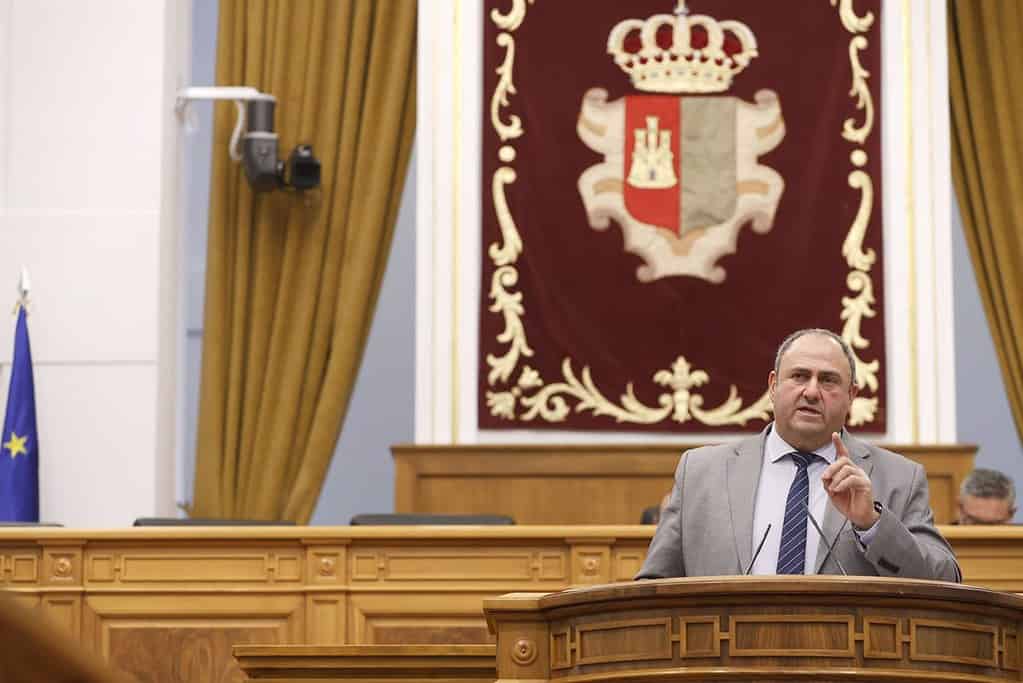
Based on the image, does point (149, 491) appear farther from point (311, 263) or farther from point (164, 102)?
point (164, 102)

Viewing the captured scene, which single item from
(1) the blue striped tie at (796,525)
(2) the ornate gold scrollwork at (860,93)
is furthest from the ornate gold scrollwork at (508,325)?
(1) the blue striped tie at (796,525)

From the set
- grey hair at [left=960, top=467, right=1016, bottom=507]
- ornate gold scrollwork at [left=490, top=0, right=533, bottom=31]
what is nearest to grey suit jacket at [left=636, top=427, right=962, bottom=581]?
grey hair at [left=960, top=467, right=1016, bottom=507]

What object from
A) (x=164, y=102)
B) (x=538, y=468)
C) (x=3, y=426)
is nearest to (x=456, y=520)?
(x=538, y=468)

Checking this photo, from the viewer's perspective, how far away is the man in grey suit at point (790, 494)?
3.11 m

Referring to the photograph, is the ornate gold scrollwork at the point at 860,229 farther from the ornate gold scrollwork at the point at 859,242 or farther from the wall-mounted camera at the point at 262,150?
the wall-mounted camera at the point at 262,150

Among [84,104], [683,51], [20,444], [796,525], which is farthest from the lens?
[683,51]

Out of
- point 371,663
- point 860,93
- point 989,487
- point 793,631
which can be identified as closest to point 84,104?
point 860,93

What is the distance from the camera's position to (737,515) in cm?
320

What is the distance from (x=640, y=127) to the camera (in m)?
7.70

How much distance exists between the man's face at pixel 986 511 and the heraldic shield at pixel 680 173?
7.44 feet

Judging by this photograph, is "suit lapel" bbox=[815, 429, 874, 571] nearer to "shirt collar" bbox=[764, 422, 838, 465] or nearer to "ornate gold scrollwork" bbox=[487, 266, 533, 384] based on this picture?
"shirt collar" bbox=[764, 422, 838, 465]

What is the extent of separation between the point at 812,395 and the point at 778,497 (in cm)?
21

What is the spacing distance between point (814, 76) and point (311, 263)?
99.0 inches

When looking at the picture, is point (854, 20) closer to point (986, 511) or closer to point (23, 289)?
point (986, 511)
